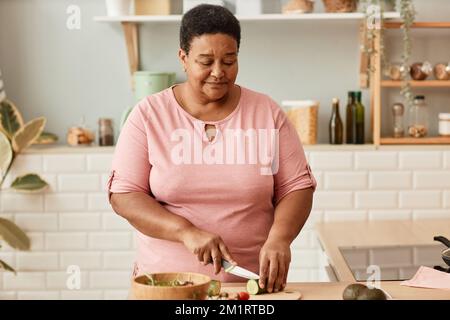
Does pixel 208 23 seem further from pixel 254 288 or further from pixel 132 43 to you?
pixel 132 43

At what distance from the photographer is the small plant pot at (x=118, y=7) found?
366 cm

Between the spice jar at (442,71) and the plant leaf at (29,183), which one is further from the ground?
the spice jar at (442,71)

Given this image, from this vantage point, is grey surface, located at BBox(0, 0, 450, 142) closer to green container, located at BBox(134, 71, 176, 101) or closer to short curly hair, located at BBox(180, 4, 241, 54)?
green container, located at BBox(134, 71, 176, 101)

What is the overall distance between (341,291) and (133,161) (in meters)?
0.62

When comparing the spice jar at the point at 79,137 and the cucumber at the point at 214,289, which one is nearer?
the cucumber at the point at 214,289

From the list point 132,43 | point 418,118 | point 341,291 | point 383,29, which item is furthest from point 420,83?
point 341,291

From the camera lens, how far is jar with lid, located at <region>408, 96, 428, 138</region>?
3.72 meters

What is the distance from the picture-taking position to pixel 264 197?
2.11 m

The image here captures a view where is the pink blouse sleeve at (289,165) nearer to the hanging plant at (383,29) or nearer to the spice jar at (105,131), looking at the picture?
the hanging plant at (383,29)

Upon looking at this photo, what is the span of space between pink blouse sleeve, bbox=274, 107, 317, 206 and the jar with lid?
1712 millimetres

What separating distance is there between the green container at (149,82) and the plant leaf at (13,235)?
32.4 inches

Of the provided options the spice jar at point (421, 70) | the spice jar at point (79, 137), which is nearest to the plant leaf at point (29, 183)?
the spice jar at point (79, 137)
